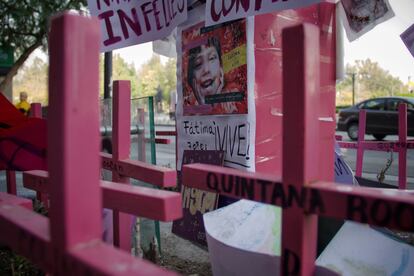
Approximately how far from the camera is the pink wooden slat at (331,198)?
999 millimetres

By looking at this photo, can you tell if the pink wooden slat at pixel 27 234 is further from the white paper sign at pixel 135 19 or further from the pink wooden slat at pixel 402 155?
the pink wooden slat at pixel 402 155

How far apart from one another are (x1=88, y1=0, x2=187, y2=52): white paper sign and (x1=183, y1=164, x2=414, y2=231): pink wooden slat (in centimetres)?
245

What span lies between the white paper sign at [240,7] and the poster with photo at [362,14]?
889 mm

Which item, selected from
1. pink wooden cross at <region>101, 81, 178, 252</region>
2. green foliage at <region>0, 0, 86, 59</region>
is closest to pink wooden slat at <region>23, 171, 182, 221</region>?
pink wooden cross at <region>101, 81, 178, 252</region>

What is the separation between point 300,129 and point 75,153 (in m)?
0.53

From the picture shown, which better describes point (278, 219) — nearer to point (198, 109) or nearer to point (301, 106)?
point (301, 106)

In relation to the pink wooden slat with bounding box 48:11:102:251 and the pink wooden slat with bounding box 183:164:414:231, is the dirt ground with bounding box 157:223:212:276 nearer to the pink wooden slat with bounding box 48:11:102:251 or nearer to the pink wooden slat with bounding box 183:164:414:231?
the pink wooden slat with bounding box 183:164:414:231

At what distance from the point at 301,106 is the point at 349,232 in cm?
139

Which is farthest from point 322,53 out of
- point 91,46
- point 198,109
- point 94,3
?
point 91,46

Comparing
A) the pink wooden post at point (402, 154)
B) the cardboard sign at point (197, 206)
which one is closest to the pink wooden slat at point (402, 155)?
the pink wooden post at point (402, 154)

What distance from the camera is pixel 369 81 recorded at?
63562 mm

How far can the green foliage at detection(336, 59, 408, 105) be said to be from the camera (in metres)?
60.4

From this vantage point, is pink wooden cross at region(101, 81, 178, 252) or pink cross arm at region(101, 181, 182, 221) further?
pink wooden cross at region(101, 81, 178, 252)

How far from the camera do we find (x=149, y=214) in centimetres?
126
